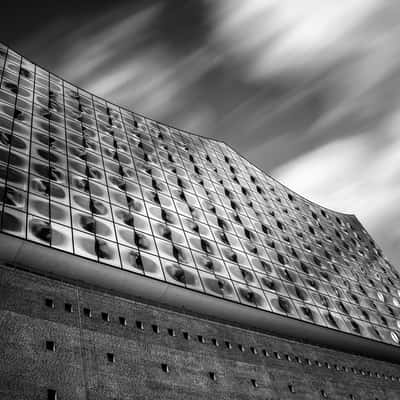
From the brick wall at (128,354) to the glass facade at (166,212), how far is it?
1.71 meters

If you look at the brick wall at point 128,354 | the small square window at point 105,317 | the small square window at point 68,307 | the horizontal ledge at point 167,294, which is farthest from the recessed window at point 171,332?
the small square window at point 68,307

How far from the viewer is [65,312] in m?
15.6

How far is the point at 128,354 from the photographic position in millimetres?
15875

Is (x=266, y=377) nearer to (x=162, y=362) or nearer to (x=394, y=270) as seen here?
(x=162, y=362)

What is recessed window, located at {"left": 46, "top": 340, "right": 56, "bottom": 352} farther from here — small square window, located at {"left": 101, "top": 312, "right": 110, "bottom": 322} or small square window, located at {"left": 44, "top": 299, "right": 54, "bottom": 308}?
small square window, located at {"left": 101, "top": 312, "right": 110, "bottom": 322}

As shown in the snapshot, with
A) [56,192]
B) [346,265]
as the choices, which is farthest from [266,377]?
[346,265]

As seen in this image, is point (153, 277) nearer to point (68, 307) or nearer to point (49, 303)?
point (68, 307)

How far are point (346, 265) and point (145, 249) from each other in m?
18.8

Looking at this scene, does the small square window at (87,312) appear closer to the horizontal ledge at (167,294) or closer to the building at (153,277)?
the building at (153,277)

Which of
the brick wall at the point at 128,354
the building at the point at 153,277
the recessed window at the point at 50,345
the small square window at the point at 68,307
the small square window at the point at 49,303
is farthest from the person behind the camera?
the small square window at the point at 68,307

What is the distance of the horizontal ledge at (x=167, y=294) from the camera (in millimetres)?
16609

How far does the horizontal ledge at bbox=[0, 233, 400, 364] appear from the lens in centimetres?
1661

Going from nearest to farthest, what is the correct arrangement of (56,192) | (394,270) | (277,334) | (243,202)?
1. (56,192)
2. (277,334)
3. (243,202)
4. (394,270)

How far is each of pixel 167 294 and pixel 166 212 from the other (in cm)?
561
